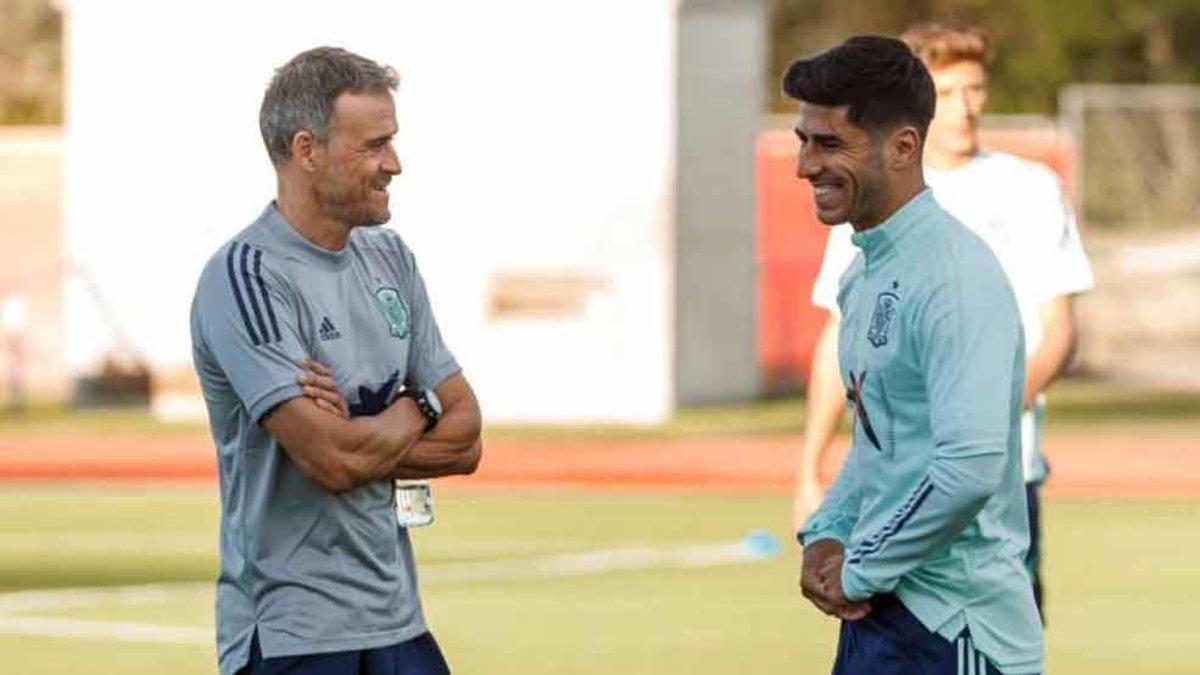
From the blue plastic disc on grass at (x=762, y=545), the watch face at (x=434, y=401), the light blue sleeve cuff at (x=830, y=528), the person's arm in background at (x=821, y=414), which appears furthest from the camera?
the blue plastic disc on grass at (x=762, y=545)

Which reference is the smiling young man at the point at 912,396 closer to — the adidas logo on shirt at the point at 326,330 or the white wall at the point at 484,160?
the adidas logo on shirt at the point at 326,330

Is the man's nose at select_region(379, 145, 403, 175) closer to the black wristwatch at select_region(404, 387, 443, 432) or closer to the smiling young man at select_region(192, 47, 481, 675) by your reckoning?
the smiling young man at select_region(192, 47, 481, 675)

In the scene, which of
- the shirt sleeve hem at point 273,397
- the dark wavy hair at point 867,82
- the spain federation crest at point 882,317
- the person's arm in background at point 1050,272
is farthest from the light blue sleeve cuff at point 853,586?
the person's arm in background at point 1050,272

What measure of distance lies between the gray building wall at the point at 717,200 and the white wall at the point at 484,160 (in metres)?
0.54

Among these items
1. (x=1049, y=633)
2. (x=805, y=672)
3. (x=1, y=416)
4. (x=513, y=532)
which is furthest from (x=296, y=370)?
(x=1, y=416)

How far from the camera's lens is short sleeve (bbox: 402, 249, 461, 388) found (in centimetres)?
711

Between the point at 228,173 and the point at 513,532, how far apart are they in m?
13.0

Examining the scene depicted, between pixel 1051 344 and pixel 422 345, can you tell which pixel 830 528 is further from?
pixel 1051 344

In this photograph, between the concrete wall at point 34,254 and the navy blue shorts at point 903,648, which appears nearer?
the navy blue shorts at point 903,648

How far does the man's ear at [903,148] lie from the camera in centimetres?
623

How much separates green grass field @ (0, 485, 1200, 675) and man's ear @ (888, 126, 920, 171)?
6918mm

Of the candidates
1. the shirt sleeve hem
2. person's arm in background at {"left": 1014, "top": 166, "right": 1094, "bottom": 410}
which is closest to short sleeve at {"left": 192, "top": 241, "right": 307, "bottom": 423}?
the shirt sleeve hem

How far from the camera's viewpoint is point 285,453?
269 inches

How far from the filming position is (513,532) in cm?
2014
